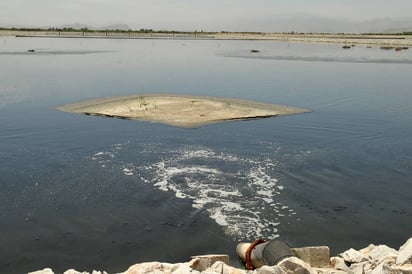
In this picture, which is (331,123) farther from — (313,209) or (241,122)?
(313,209)

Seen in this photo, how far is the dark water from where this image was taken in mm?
13867

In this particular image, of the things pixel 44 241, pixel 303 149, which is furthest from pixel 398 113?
pixel 44 241

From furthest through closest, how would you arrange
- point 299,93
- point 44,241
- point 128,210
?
point 299,93 < point 128,210 < point 44,241

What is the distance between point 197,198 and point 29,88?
30.1 m

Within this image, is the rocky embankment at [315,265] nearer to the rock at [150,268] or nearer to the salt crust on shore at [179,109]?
the rock at [150,268]

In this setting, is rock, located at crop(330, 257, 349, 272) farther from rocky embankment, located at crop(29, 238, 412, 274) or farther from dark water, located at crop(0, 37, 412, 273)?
dark water, located at crop(0, 37, 412, 273)

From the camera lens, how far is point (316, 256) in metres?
11.9

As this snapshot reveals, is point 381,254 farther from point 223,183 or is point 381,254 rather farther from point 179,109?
point 179,109

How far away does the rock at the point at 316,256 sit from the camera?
39.0 feet

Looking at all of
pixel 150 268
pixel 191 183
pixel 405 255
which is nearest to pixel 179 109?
pixel 191 183

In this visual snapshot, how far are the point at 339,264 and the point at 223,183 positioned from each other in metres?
7.44

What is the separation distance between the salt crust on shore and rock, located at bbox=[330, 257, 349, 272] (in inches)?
675

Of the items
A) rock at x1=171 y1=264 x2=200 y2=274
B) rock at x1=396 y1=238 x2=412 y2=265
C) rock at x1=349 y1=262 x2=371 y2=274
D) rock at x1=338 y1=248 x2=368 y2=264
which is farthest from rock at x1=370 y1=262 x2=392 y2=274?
rock at x1=171 y1=264 x2=200 y2=274

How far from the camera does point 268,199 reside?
17078mm
